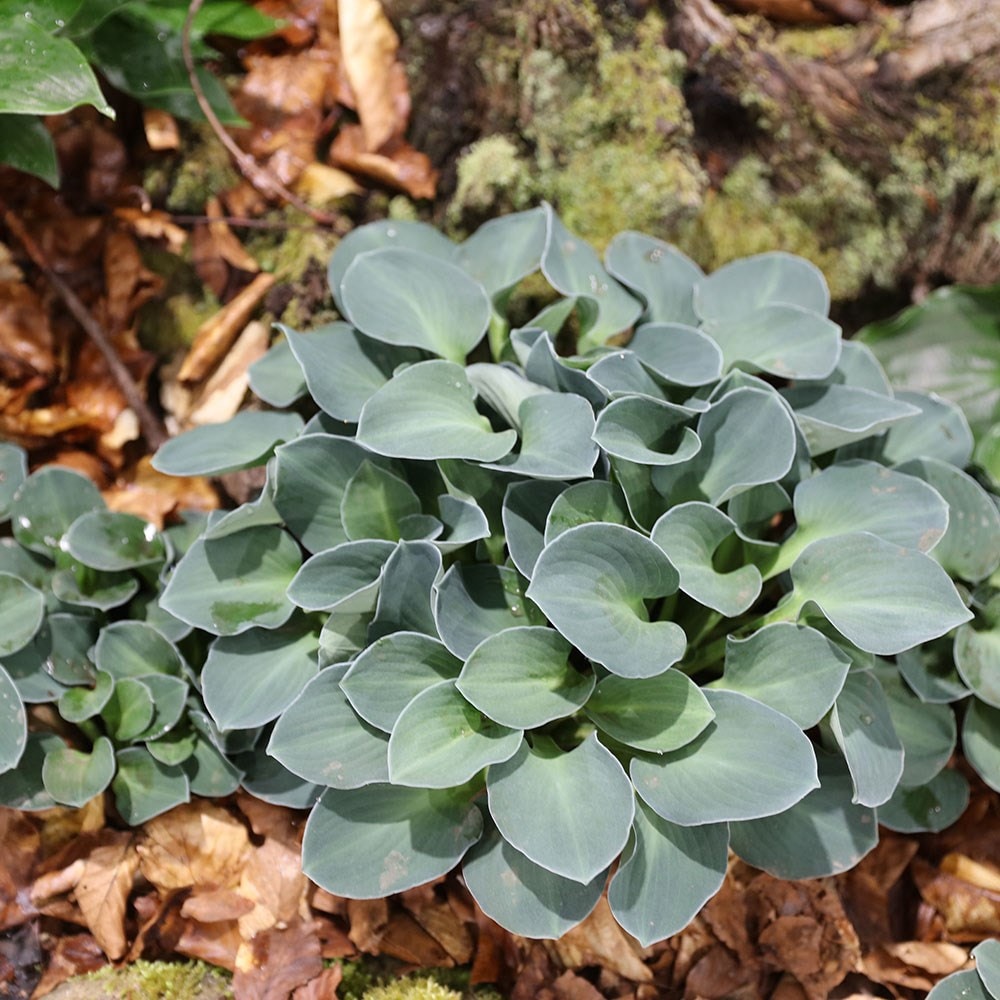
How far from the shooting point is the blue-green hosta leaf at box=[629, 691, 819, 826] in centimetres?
Result: 121

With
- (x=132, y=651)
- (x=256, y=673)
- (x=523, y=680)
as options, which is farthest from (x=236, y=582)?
(x=523, y=680)

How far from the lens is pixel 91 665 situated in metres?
1.62

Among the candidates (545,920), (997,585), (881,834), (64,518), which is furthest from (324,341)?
(881,834)

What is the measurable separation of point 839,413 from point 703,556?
399 mm

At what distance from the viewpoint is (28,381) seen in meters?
2.07

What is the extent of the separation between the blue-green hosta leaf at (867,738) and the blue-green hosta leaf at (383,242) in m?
1.09

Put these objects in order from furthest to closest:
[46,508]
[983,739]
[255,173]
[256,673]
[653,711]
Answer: [255,173]
[46,508]
[983,739]
[256,673]
[653,711]

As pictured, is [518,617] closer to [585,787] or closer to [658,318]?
[585,787]

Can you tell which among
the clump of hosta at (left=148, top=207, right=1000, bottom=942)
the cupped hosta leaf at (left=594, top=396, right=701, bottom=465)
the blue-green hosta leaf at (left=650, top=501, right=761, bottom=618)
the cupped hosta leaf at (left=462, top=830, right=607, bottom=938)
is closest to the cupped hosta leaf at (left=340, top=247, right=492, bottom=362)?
the clump of hosta at (left=148, top=207, right=1000, bottom=942)

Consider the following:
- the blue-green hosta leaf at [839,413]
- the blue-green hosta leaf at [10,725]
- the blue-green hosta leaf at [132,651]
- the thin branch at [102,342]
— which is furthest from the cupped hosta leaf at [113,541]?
the blue-green hosta leaf at [839,413]

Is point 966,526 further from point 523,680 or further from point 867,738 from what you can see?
point 523,680

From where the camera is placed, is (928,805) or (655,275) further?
(655,275)

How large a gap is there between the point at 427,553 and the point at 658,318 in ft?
2.54

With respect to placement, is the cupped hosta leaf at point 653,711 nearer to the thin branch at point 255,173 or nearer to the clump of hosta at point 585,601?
the clump of hosta at point 585,601
